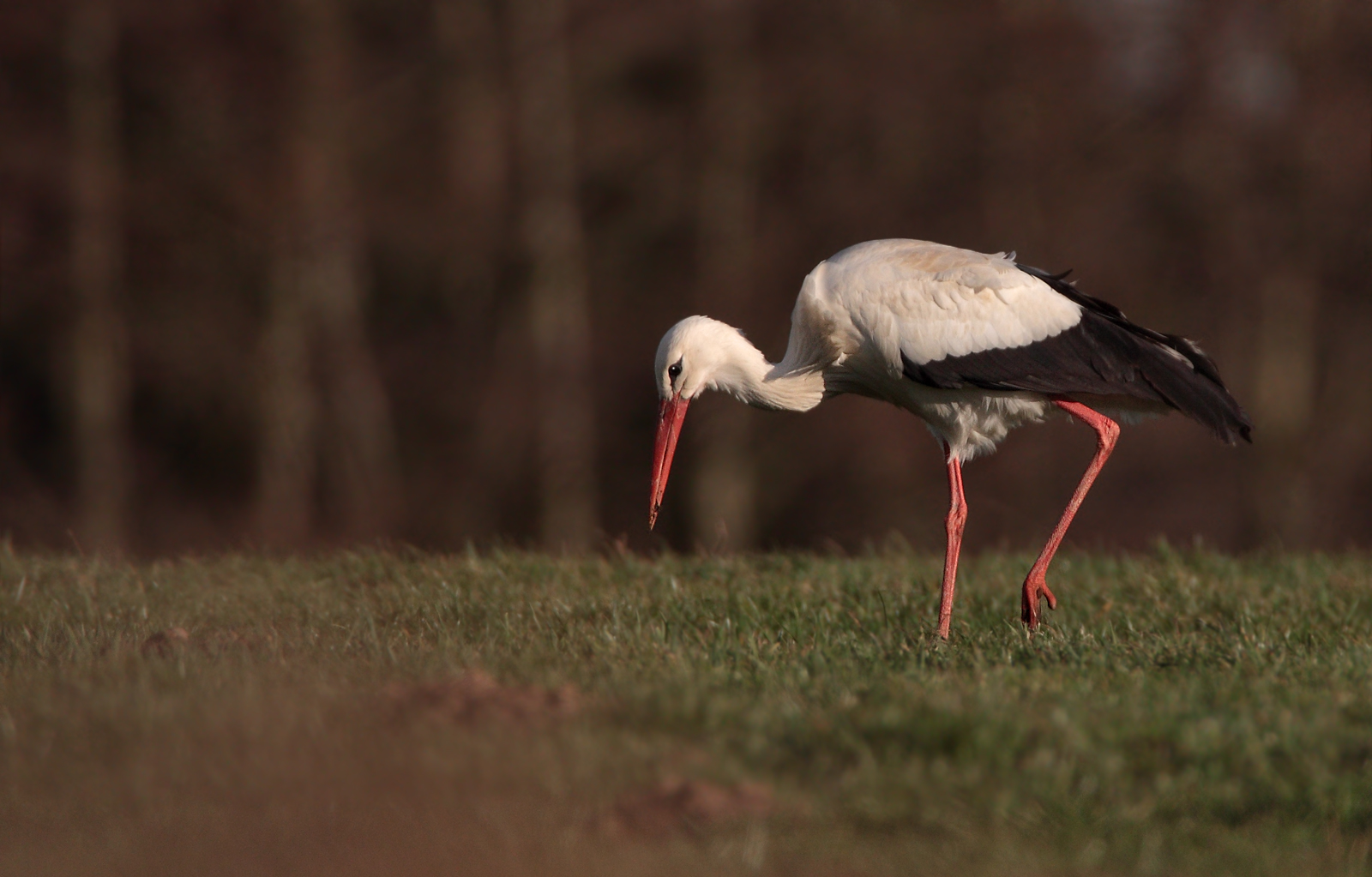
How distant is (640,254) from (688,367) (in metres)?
12.3

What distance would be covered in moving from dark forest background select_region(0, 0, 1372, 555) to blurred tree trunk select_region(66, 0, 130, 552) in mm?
60

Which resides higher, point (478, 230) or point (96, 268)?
point (478, 230)

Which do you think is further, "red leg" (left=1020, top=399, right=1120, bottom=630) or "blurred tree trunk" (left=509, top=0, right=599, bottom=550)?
"blurred tree trunk" (left=509, top=0, right=599, bottom=550)

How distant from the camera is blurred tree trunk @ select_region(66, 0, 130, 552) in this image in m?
17.1

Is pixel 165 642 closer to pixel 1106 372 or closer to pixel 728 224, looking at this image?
pixel 1106 372

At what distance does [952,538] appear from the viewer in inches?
283

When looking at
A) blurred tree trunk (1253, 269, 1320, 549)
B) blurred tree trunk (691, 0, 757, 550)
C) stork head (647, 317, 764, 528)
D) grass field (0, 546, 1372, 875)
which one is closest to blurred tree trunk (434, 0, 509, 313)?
blurred tree trunk (691, 0, 757, 550)

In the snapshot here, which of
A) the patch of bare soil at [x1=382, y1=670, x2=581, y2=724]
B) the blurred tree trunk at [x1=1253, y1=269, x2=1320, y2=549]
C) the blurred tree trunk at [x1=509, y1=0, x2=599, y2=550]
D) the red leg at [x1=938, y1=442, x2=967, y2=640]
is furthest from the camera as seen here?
the blurred tree trunk at [x1=1253, y1=269, x2=1320, y2=549]

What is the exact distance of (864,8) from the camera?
1972 centimetres

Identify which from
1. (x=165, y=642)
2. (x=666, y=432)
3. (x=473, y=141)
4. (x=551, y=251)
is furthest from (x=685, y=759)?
(x=473, y=141)

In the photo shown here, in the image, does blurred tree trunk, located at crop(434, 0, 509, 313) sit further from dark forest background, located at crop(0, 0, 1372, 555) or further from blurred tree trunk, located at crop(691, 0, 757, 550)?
blurred tree trunk, located at crop(691, 0, 757, 550)

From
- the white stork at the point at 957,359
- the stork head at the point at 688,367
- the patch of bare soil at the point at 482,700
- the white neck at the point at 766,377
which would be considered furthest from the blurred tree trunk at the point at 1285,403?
the patch of bare soil at the point at 482,700

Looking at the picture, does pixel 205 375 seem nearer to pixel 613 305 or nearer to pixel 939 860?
pixel 613 305

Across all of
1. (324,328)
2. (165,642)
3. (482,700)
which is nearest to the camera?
(482,700)
